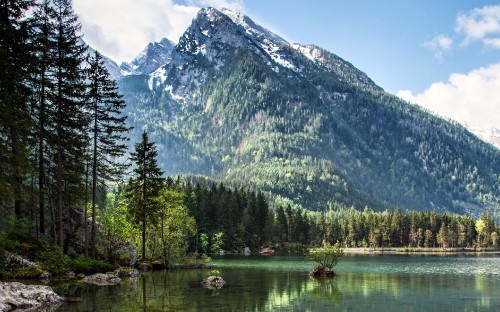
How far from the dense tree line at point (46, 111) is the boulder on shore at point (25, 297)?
25.7 feet

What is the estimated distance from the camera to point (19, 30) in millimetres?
49406

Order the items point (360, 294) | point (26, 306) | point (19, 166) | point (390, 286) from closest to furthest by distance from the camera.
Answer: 1. point (26, 306)
2. point (19, 166)
3. point (360, 294)
4. point (390, 286)

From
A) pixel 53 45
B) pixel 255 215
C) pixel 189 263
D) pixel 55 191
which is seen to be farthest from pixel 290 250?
pixel 53 45

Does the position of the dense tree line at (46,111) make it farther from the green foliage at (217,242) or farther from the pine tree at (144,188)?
the green foliage at (217,242)

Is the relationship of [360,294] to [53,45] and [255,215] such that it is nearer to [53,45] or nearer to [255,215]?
[53,45]

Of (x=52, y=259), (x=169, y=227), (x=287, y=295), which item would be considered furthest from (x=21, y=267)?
(x=169, y=227)

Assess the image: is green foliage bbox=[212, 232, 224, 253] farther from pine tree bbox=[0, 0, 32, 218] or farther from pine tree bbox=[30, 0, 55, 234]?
pine tree bbox=[0, 0, 32, 218]

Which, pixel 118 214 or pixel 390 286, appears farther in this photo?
pixel 118 214

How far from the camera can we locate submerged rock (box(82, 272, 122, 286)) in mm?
54625

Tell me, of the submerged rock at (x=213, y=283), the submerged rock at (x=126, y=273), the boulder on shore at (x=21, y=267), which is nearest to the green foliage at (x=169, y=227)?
the submerged rock at (x=126, y=273)

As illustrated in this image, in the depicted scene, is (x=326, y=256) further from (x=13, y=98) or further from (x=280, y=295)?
(x=13, y=98)

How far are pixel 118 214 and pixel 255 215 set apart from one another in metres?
104

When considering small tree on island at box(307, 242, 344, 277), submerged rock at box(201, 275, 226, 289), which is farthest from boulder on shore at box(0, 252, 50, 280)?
small tree on island at box(307, 242, 344, 277)

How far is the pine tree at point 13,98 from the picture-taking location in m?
42.0
